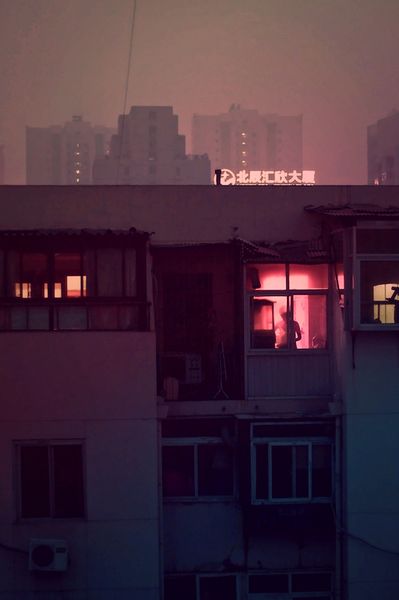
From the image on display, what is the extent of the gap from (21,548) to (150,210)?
5164 millimetres

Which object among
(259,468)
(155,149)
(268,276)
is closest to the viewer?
(259,468)

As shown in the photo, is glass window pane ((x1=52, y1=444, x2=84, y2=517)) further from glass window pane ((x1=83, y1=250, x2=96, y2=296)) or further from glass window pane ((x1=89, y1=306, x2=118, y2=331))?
glass window pane ((x1=83, y1=250, x2=96, y2=296))

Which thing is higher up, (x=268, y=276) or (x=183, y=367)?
(x=268, y=276)

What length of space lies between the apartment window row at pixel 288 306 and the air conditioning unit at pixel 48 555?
13.0 ft

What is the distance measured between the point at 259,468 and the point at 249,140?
306 feet

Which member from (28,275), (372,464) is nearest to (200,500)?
(372,464)

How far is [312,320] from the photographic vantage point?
1108 centimetres

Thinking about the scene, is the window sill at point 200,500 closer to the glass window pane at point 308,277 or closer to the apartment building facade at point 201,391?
the apartment building facade at point 201,391

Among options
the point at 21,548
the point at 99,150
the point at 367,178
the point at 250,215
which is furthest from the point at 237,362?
the point at 99,150

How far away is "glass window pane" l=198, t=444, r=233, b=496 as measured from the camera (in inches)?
429

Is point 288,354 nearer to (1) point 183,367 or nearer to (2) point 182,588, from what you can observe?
(1) point 183,367

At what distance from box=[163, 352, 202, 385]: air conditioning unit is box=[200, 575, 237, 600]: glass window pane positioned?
293 cm

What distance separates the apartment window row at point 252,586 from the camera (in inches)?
425

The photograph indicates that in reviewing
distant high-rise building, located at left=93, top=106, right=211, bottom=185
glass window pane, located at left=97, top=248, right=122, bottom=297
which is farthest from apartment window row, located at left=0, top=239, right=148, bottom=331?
distant high-rise building, located at left=93, top=106, right=211, bottom=185
